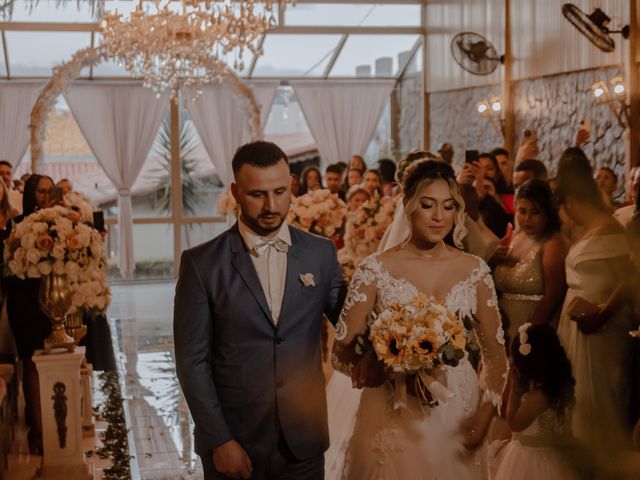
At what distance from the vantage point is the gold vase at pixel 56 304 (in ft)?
16.5

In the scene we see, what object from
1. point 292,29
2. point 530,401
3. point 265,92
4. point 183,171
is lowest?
point 530,401

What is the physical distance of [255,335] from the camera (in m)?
2.47

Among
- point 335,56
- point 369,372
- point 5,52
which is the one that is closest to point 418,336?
point 369,372

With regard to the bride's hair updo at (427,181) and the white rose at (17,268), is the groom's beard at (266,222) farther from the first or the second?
the white rose at (17,268)

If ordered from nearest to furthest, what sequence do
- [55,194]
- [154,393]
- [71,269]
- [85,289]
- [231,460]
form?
[231,460], [71,269], [85,289], [55,194], [154,393]

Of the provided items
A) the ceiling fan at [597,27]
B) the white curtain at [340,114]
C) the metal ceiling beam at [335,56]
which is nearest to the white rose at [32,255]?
the ceiling fan at [597,27]

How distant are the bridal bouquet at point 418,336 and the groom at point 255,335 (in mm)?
192

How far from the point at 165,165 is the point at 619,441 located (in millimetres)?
15053

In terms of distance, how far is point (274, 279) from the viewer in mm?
2545

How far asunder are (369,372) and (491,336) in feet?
1.32

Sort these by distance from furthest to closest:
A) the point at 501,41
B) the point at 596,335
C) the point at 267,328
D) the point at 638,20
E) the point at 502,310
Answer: the point at 501,41 → the point at 638,20 → the point at 502,310 → the point at 596,335 → the point at 267,328

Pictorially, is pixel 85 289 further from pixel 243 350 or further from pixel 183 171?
pixel 183 171

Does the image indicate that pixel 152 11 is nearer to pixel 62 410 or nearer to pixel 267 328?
pixel 62 410

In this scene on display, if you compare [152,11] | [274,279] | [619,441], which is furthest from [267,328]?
[152,11]
